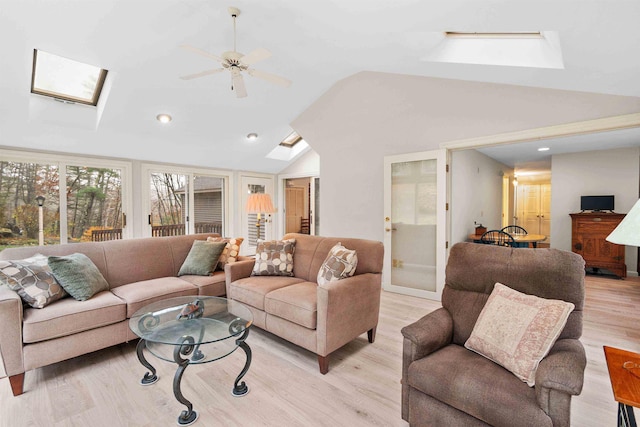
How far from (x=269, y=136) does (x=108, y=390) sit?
4484 mm

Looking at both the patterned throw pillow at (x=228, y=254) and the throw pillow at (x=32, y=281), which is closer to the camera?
the throw pillow at (x=32, y=281)

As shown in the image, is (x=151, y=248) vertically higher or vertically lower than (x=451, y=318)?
higher

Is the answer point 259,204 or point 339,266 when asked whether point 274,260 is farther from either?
point 259,204

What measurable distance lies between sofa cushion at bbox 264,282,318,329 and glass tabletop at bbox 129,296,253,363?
0.29 meters

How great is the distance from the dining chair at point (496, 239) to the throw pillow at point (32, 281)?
5343 mm

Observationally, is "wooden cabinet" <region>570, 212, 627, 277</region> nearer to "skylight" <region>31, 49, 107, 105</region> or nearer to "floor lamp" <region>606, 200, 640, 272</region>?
"floor lamp" <region>606, 200, 640, 272</region>

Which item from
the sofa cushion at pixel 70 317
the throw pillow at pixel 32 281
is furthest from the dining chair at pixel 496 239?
the throw pillow at pixel 32 281

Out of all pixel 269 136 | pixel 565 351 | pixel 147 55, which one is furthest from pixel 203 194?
pixel 565 351

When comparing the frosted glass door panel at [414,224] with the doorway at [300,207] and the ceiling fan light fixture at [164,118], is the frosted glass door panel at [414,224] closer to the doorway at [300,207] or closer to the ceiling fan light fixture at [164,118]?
the doorway at [300,207]

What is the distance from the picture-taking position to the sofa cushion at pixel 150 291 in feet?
8.30

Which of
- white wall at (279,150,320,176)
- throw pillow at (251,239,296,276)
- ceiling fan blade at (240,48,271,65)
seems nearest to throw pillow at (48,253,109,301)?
throw pillow at (251,239,296,276)

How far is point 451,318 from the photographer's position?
1868mm

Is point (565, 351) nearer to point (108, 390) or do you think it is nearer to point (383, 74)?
point (108, 390)

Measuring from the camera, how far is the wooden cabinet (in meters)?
5.03
